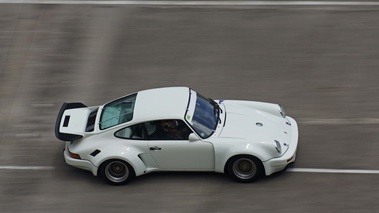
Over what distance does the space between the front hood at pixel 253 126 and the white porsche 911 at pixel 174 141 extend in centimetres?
2

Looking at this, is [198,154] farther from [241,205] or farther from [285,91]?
[285,91]

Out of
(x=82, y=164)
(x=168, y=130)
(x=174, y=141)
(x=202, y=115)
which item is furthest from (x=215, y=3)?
(x=82, y=164)

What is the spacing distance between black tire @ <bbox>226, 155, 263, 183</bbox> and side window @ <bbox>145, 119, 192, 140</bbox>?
2.90 ft

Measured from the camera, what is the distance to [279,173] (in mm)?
12195

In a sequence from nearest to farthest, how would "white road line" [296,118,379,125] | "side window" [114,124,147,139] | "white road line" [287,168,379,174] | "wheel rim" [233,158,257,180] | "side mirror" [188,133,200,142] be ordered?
"side mirror" [188,133,200,142]
"wheel rim" [233,158,257,180]
"side window" [114,124,147,139]
"white road line" [287,168,379,174]
"white road line" [296,118,379,125]

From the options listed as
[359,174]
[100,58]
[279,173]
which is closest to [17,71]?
[100,58]

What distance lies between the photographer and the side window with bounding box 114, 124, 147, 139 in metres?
11.9

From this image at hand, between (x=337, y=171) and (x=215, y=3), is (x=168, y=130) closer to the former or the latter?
(x=337, y=171)

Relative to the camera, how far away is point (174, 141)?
11.8m

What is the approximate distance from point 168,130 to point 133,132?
0.59 m

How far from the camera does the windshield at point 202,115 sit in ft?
38.9

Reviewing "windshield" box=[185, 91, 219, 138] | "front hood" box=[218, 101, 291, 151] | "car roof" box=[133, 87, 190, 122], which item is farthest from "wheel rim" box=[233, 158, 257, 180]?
"car roof" box=[133, 87, 190, 122]

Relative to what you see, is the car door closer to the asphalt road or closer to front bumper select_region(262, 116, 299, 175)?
the asphalt road

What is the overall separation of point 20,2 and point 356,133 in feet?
31.8
